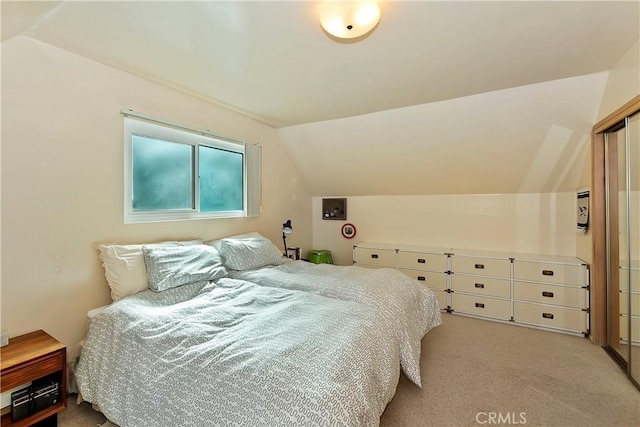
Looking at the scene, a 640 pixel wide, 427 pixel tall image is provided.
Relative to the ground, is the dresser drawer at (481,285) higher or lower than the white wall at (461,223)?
lower

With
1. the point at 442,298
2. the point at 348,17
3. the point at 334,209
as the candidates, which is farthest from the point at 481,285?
the point at 348,17

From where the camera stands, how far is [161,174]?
2568 mm

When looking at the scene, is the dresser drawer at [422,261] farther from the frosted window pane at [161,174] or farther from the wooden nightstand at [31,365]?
the wooden nightstand at [31,365]

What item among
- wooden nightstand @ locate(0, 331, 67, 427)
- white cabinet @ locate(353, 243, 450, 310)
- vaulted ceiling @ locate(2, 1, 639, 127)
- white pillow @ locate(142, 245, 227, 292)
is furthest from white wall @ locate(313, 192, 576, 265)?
wooden nightstand @ locate(0, 331, 67, 427)

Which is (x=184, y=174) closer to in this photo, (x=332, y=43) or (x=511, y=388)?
(x=332, y=43)

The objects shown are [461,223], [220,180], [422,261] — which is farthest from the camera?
[461,223]

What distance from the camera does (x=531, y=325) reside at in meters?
2.96

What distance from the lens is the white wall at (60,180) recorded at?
5.49 feet

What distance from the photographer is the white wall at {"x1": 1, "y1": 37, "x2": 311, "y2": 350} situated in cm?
167

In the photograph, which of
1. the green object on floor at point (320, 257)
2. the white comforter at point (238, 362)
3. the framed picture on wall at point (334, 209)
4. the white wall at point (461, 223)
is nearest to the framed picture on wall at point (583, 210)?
the white wall at point (461, 223)

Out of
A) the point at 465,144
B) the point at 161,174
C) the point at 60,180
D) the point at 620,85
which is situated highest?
the point at 620,85

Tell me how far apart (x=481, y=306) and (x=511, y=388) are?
1.36m

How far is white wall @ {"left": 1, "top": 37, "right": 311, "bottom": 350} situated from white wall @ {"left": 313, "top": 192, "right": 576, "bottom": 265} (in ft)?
9.11

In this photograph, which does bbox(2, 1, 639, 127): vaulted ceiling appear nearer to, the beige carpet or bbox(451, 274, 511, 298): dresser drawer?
bbox(451, 274, 511, 298): dresser drawer
